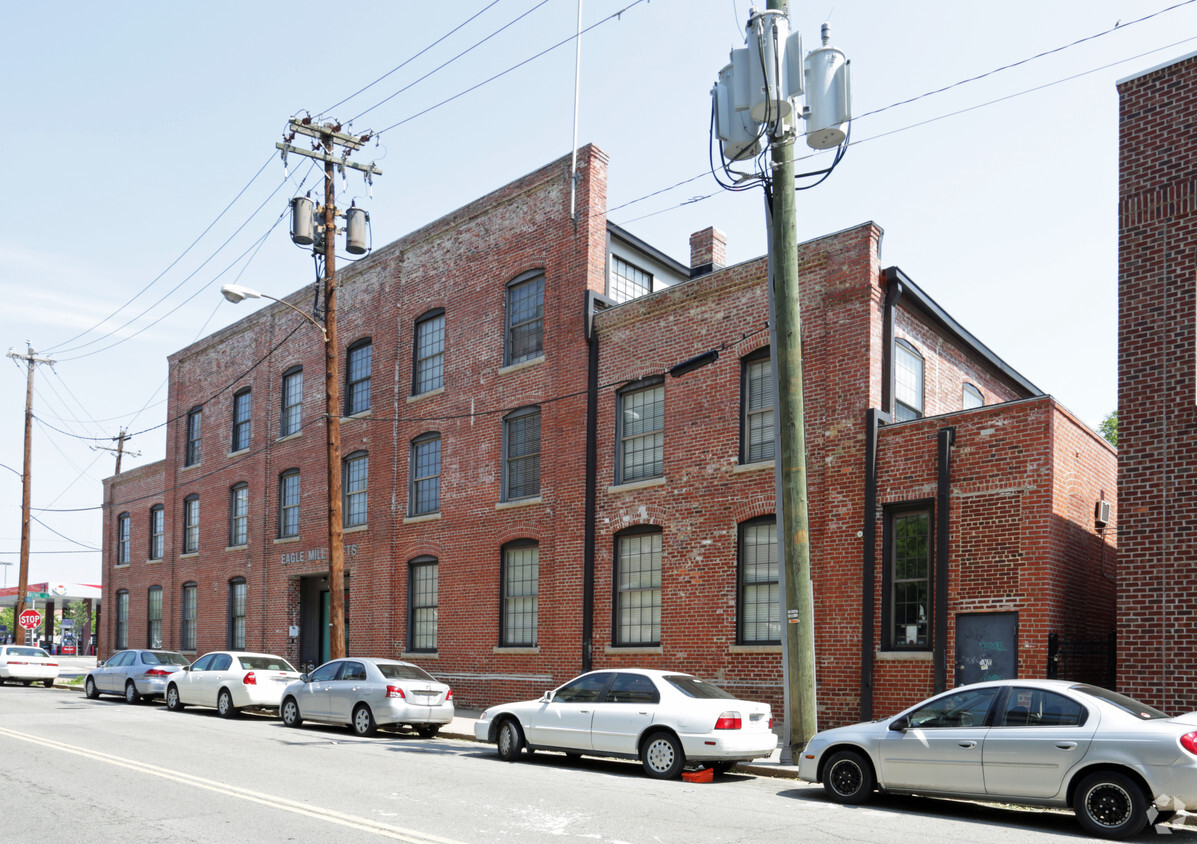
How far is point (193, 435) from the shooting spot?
37.7m

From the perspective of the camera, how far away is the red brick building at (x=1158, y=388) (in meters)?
13.2

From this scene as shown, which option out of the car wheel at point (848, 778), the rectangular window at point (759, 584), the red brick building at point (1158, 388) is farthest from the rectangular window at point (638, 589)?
the red brick building at point (1158, 388)

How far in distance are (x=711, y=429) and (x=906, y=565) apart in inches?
176

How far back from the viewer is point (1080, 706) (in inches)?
396

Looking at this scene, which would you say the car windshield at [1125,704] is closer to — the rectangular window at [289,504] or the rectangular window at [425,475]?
the rectangular window at [425,475]

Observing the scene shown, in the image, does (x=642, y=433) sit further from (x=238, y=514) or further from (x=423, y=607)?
(x=238, y=514)

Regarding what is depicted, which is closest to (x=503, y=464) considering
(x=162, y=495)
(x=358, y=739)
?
(x=358, y=739)

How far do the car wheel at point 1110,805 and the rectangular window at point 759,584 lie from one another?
825 centimetres

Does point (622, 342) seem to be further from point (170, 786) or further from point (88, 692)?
point (88, 692)

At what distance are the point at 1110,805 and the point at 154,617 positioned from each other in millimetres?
36603

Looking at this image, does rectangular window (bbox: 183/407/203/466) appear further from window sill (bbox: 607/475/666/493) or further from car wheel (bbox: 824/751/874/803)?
car wheel (bbox: 824/751/874/803)

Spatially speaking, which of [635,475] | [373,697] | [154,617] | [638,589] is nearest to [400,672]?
[373,697]

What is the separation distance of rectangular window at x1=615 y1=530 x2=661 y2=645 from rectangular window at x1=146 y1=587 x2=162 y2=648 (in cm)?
2454

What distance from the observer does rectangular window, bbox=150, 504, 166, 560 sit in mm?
39750
